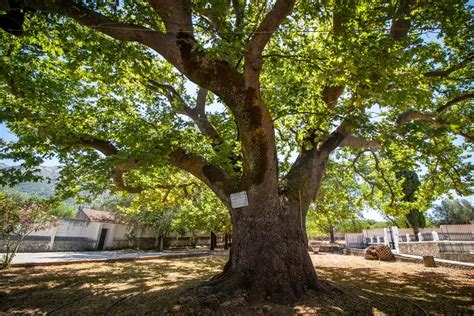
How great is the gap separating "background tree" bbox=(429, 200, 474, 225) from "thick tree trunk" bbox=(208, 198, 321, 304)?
5444 cm

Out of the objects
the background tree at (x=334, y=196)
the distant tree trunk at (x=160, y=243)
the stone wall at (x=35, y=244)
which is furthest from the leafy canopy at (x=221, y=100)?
the distant tree trunk at (x=160, y=243)

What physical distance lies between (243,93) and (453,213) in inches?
2319

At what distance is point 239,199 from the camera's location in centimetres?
613

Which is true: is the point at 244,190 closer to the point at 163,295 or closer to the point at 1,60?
the point at 163,295

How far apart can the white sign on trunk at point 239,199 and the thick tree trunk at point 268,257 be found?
13cm

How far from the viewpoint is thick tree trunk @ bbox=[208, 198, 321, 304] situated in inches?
207

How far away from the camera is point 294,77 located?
721cm

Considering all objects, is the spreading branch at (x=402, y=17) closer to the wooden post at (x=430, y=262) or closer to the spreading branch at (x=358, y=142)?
the spreading branch at (x=358, y=142)

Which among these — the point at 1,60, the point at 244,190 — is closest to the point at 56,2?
the point at 1,60

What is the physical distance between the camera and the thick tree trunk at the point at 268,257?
5.27m

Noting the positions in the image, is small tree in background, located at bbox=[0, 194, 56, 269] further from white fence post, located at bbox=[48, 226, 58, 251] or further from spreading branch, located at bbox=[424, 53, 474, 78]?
spreading branch, located at bbox=[424, 53, 474, 78]

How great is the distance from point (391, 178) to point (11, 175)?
51.2 feet

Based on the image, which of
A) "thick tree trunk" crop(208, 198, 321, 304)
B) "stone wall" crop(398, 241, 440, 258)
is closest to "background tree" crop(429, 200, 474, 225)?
"stone wall" crop(398, 241, 440, 258)

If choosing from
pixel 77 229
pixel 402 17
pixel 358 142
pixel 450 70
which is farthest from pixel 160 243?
pixel 402 17
